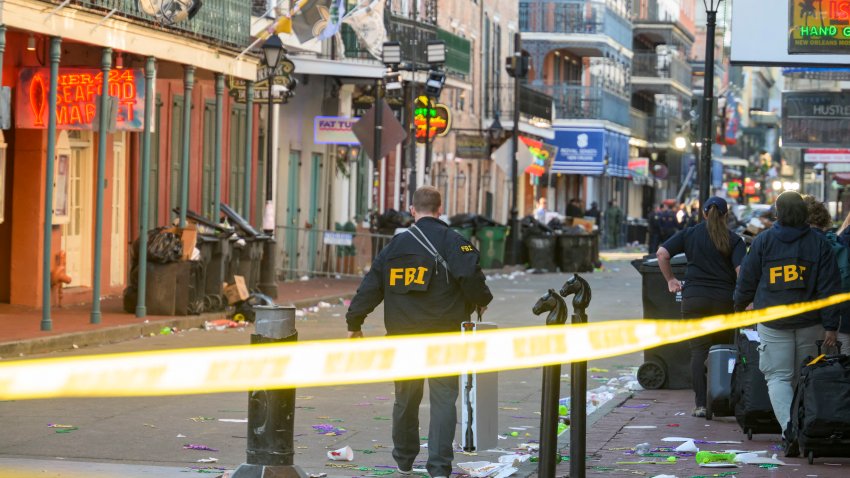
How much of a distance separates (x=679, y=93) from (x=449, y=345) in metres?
76.8

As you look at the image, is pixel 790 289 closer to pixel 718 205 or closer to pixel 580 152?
pixel 718 205

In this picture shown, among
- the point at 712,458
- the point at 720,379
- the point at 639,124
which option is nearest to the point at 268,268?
the point at 720,379

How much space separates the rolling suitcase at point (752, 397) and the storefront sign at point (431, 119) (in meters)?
26.2

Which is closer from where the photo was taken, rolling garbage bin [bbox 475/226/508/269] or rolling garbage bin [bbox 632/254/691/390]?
rolling garbage bin [bbox 632/254/691/390]

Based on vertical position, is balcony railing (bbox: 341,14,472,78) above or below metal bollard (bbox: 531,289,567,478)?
above

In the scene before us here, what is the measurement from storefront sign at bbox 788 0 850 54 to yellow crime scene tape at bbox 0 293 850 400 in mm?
2999

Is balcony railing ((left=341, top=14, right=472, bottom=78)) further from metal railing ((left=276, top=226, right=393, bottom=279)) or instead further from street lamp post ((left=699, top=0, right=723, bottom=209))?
street lamp post ((left=699, top=0, right=723, bottom=209))

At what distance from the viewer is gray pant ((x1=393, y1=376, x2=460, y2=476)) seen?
34.1 ft

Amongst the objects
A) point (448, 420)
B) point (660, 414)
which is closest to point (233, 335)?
point (660, 414)

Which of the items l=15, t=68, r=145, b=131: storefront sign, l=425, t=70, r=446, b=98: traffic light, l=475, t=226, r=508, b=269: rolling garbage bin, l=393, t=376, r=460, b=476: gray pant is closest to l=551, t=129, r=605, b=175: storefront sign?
l=475, t=226, r=508, b=269: rolling garbage bin

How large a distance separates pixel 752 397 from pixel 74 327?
9404 millimetres

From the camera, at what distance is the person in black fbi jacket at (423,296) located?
10.5 meters

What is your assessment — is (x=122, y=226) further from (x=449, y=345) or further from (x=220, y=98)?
(x=449, y=345)

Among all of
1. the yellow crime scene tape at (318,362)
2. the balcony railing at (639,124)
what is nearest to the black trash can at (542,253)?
the yellow crime scene tape at (318,362)
